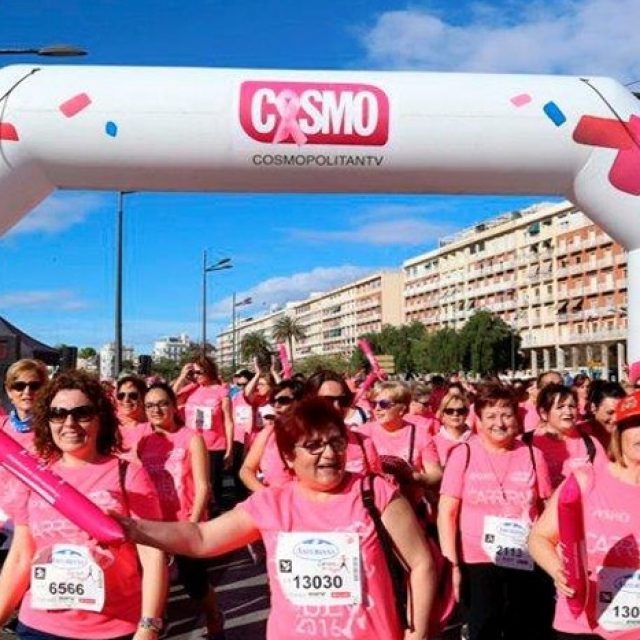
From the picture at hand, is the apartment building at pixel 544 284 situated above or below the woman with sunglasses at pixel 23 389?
above

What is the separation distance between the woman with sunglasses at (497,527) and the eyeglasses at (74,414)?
2125 millimetres

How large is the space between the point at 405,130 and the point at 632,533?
4914mm

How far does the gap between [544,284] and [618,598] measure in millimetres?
95752

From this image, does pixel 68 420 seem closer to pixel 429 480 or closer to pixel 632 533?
pixel 632 533

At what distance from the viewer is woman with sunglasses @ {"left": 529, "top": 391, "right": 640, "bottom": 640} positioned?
→ 305 cm

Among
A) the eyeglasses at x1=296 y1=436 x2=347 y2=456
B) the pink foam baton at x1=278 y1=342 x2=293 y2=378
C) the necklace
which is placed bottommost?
the necklace

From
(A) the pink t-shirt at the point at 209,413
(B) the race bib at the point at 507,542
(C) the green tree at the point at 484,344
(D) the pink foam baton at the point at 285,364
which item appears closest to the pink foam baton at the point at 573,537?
(B) the race bib at the point at 507,542

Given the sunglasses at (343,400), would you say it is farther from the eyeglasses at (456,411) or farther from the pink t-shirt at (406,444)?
the eyeglasses at (456,411)

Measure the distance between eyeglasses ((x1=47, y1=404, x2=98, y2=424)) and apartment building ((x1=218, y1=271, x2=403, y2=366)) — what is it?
13947 cm

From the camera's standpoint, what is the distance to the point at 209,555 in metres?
2.87

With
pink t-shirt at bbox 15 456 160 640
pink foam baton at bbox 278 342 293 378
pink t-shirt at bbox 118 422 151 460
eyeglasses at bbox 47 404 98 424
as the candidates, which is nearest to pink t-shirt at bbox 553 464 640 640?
pink t-shirt at bbox 15 456 160 640

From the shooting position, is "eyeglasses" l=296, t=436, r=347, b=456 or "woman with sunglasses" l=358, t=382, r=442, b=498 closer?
"eyeglasses" l=296, t=436, r=347, b=456

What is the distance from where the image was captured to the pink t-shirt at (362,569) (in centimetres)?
278

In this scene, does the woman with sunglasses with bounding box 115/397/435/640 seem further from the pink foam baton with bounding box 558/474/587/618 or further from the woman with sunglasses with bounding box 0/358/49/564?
the woman with sunglasses with bounding box 0/358/49/564
